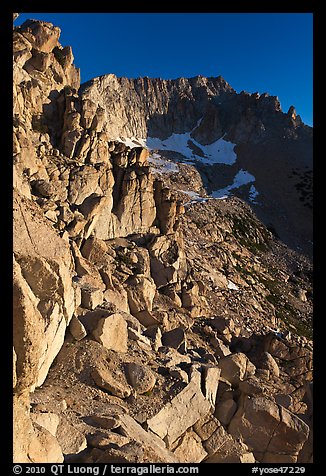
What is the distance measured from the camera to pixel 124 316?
21.4m

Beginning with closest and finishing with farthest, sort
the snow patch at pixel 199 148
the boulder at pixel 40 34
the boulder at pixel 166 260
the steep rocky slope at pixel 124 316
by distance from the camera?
the steep rocky slope at pixel 124 316
the boulder at pixel 166 260
the boulder at pixel 40 34
the snow patch at pixel 199 148

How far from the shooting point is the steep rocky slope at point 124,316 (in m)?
10.9

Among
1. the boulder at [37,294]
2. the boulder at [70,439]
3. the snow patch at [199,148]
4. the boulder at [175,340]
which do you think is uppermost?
the snow patch at [199,148]

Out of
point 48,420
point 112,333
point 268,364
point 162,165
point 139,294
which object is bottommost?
point 268,364

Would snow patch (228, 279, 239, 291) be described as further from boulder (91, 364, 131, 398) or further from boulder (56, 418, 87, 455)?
boulder (56, 418, 87, 455)

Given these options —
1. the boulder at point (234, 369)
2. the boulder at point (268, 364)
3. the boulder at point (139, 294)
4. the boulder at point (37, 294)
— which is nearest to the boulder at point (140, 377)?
the boulder at point (37, 294)

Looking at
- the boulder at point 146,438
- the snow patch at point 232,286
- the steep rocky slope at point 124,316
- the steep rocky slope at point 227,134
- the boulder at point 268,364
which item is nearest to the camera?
the boulder at point 146,438

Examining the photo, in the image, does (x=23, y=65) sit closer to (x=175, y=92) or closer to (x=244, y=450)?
(x=244, y=450)

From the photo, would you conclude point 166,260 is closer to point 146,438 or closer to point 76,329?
point 76,329

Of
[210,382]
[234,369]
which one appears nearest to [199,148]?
[234,369]

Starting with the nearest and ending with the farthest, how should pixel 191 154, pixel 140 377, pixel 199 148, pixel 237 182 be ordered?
1. pixel 140 377
2. pixel 237 182
3. pixel 191 154
4. pixel 199 148

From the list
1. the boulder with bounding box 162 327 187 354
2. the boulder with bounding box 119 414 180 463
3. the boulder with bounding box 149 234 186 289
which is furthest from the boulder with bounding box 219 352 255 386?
the boulder with bounding box 149 234 186 289

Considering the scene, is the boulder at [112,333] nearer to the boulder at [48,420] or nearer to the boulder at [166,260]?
the boulder at [48,420]

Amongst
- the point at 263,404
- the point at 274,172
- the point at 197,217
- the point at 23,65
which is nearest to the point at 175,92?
the point at 274,172
